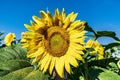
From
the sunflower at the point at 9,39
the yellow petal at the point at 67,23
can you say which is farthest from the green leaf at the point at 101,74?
the sunflower at the point at 9,39

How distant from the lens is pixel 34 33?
349 cm

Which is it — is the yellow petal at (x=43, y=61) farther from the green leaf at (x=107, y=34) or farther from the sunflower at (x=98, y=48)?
the sunflower at (x=98, y=48)

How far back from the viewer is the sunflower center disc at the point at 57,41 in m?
3.48

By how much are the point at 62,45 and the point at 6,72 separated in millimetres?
526

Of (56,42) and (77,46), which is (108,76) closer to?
(77,46)

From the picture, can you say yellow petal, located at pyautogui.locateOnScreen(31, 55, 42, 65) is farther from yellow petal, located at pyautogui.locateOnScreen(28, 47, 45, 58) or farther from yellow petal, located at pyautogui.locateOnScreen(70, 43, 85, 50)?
yellow petal, located at pyautogui.locateOnScreen(70, 43, 85, 50)

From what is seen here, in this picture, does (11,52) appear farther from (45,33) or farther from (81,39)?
(81,39)

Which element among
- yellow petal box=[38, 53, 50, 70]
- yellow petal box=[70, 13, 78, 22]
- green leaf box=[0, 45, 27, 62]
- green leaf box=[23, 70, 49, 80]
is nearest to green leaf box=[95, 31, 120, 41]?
yellow petal box=[70, 13, 78, 22]

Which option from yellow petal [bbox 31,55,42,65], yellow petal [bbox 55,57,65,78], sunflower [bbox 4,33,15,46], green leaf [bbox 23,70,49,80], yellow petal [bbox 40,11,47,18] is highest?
sunflower [bbox 4,33,15,46]

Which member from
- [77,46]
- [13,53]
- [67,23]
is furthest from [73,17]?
[13,53]

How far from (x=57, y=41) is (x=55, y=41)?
0.09ft

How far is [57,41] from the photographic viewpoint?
138 inches

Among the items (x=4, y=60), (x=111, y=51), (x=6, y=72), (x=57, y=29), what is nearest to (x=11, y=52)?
(x=4, y=60)

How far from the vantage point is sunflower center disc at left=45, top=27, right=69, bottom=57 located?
3477 mm
